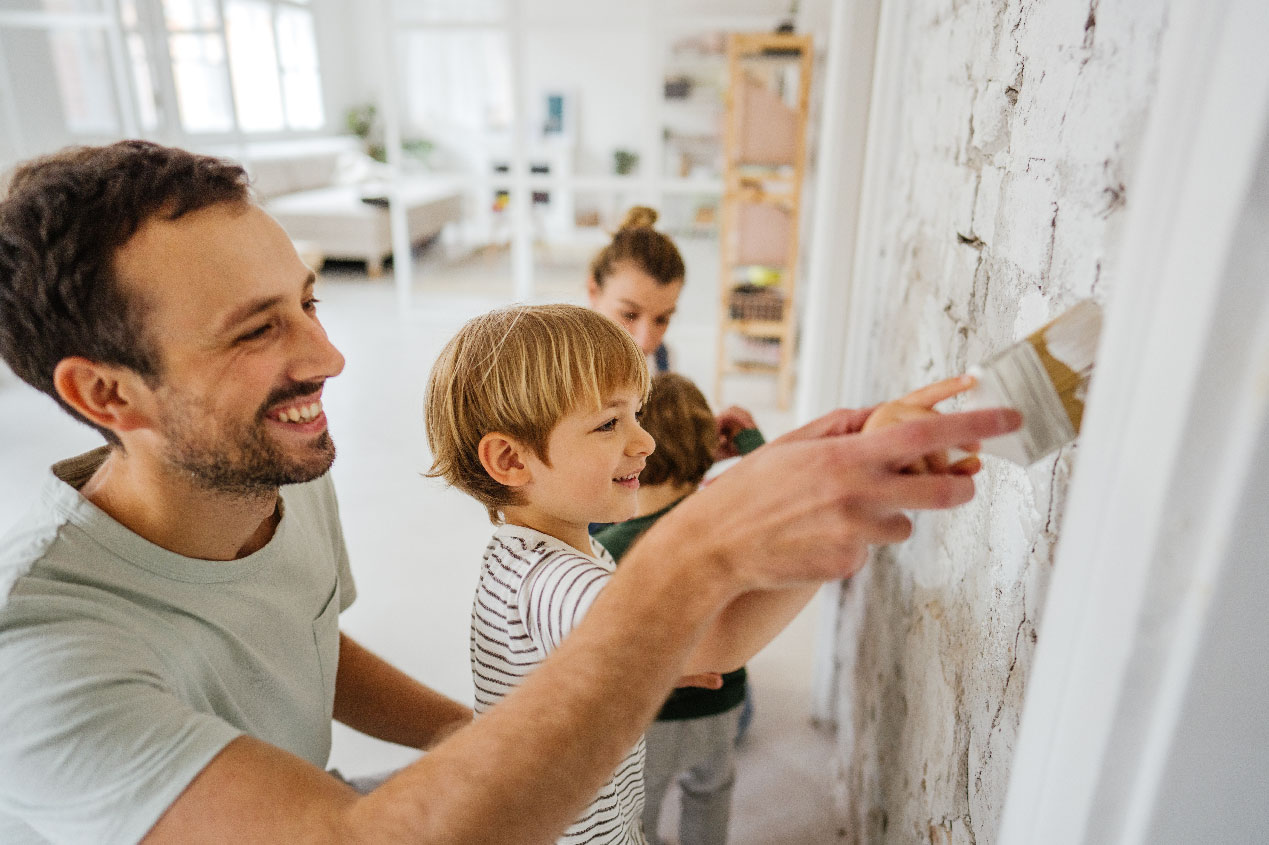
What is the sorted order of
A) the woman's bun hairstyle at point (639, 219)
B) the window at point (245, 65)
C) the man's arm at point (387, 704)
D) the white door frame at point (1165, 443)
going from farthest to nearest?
the window at point (245, 65) → the woman's bun hairstyle at point (639, 219) → the man's arm at point (387, 704) → the white door frame at point (1165, 443)

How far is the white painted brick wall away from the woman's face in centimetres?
60

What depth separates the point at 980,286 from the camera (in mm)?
982

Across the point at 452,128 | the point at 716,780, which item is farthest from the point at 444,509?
the point at 452,128

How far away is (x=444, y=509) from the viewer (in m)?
3.30

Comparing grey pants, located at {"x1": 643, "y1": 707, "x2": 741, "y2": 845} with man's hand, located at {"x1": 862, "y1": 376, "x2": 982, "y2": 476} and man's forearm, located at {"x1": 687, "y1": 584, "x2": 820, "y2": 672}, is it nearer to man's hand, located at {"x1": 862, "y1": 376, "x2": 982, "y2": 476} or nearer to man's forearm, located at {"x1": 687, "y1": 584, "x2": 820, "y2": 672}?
man's forearm, located at {"x1": 687, "y1": 584, "x2": 820, "y2": 672}

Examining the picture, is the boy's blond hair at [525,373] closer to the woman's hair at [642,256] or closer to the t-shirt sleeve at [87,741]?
the t-shirt sleeve at [87,741]

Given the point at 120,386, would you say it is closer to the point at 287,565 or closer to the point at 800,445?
the point at 287,565

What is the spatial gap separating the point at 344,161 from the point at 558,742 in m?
9.73

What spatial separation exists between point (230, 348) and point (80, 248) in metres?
0.18

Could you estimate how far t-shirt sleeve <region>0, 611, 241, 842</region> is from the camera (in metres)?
0.72

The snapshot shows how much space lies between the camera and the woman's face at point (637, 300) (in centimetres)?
195

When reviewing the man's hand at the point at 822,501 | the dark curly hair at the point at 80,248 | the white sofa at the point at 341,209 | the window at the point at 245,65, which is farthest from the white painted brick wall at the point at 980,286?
the window at the point at 245,65

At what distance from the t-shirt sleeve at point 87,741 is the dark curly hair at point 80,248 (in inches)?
12.9

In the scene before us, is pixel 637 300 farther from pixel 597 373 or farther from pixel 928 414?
pixel 928 414
